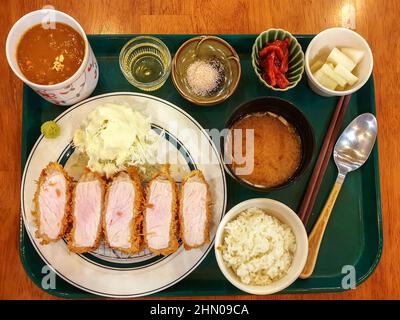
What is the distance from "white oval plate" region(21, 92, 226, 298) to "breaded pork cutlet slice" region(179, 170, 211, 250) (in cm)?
4

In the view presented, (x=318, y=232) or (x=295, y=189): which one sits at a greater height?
(x=295, y=189)

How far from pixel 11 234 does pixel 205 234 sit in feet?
2.61

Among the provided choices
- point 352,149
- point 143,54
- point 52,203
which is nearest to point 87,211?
point 52,203

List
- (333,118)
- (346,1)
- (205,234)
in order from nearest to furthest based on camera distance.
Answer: (205,234) → (333,118) → (346,1)

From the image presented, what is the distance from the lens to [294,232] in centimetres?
148

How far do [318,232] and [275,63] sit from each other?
0.68m

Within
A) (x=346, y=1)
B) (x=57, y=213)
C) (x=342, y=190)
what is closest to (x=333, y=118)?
(x=342, y=190)

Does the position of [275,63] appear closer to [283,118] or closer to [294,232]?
[283,118]

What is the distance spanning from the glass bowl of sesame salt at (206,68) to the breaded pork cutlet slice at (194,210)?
0.31 m

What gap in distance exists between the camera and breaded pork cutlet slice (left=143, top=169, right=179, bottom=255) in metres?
1.54

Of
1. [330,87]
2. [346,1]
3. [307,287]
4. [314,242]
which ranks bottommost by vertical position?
[307,287]

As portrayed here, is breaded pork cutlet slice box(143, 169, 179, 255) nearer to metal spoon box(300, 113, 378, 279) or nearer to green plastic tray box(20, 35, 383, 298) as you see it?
green plastic tray box(20, 35, 383, 298)
